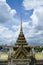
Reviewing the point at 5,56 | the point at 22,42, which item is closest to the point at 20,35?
the point at 22,42

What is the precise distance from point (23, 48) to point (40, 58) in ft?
12.8

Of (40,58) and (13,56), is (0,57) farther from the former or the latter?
(40,58)

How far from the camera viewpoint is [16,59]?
54.7 metres

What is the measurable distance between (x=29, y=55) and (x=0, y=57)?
5.73m

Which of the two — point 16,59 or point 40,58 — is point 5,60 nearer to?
point 16,59

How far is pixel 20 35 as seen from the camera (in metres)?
60.6

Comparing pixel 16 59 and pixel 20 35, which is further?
pixel 20 35

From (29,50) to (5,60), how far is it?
5609mm

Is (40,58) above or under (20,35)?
under

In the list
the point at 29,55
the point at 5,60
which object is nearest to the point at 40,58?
the point at 29,55

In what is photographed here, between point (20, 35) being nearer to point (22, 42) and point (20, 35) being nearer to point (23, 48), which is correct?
point (22, 42)

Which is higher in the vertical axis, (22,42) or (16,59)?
(22,42)

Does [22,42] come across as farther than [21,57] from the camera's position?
Yes

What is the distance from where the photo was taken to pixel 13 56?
179 feet
